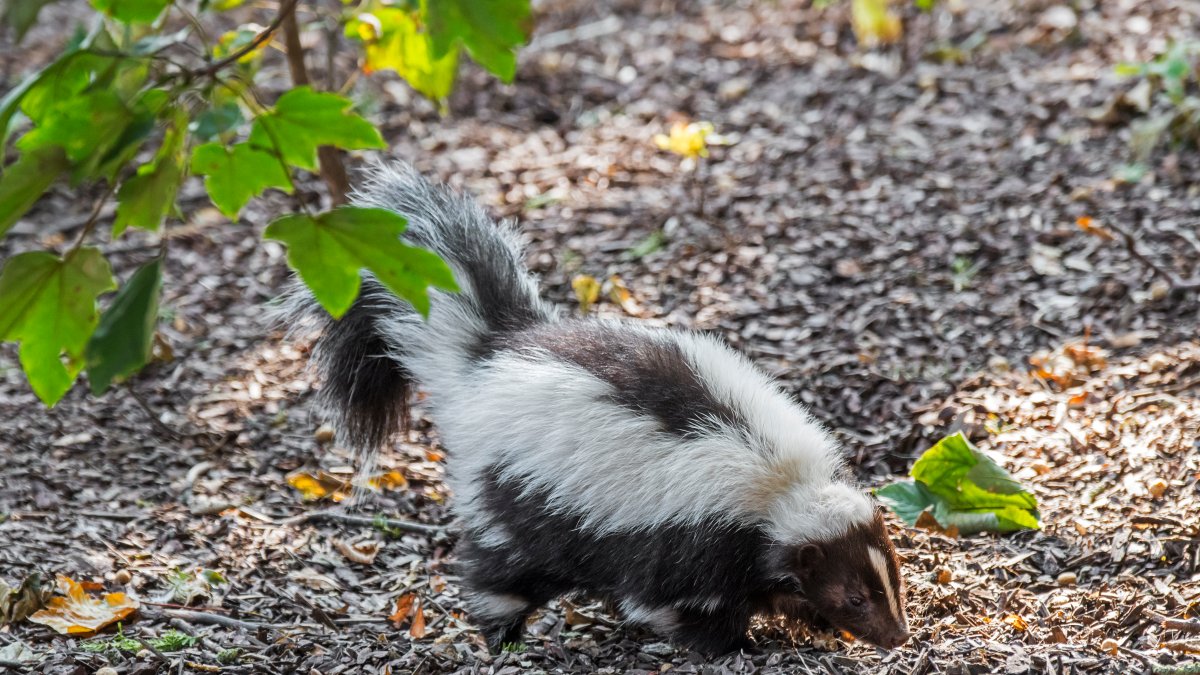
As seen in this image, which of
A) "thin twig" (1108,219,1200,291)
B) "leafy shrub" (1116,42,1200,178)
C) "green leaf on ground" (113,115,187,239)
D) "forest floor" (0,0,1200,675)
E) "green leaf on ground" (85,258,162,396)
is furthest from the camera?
"leafy shrub" (1116,42,1200,178)

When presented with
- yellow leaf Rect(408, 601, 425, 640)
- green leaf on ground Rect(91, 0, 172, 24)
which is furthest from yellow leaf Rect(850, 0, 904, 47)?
green leaf on ground Rect(91, 0, 172, 24)

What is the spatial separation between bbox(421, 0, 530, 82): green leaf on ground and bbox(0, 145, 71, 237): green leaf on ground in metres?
0.69

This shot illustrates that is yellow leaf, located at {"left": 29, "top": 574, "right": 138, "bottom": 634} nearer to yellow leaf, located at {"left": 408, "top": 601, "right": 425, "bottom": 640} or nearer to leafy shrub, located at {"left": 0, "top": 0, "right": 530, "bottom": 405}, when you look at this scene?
yellow leaf, located at {"left": 408, "top": 601, "right": 425, "bottom": 640}

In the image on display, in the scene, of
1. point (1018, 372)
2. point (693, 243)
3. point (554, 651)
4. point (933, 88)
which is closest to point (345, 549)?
point (554, 651)

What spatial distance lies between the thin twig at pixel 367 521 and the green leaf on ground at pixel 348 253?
9.29 feet

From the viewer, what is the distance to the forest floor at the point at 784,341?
13.0 ft

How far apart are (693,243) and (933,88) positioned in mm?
2306

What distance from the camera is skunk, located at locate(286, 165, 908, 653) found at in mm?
3752

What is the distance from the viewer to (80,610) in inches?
152

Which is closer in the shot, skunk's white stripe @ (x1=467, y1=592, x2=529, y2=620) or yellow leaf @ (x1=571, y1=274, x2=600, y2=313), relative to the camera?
skunk's white stripe @ (x1=467, y1=592, x2=529, y2=620)

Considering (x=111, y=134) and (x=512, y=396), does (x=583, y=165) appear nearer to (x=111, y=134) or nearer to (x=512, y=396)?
(x=512, y=396)

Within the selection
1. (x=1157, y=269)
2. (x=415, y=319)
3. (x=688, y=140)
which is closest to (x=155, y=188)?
(x=415, y=319)

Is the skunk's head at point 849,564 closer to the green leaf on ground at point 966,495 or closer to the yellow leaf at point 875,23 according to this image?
the green leaf on ground at point 966,495

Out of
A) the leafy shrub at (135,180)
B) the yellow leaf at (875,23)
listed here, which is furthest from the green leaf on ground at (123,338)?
the yellow leaf at (875,23)
